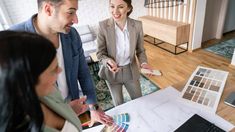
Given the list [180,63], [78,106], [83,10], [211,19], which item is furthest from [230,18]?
[78,106]

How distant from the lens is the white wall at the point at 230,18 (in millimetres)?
4242

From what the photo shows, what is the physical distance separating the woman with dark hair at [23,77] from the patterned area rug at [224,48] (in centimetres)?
375

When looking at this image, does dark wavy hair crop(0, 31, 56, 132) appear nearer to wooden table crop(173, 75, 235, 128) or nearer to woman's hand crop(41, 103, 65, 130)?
woman's hand crop(41, 103, 65, 130)

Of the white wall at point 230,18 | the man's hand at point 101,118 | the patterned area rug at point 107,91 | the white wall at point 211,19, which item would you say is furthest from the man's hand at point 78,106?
the white wall at point 230,18

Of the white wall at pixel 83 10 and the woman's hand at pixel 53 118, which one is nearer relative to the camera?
the woman's hand at pixel 53 118

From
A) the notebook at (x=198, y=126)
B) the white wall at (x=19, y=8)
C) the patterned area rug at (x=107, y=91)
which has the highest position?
the white wall at (x=19, y=8)

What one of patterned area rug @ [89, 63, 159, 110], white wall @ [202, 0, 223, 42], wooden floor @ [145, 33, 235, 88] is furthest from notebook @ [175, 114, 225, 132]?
white wall @ [202, 0, 223, 42]

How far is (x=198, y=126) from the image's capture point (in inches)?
39.3

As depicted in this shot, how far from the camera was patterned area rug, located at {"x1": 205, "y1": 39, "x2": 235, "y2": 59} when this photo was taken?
3.53 meters

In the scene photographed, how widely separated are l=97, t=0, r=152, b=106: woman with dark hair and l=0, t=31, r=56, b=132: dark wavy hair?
0.89 m

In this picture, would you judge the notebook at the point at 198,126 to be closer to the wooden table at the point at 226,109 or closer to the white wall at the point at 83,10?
the wooden table at the point at 226,109

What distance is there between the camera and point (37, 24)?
3.26 ft

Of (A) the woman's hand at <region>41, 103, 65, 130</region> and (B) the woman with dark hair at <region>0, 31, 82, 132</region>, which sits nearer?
(B) the woman with dark hair at <region>0, 31, 82, 132</region>

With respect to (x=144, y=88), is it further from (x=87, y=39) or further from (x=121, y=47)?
(x=87, y=39)
